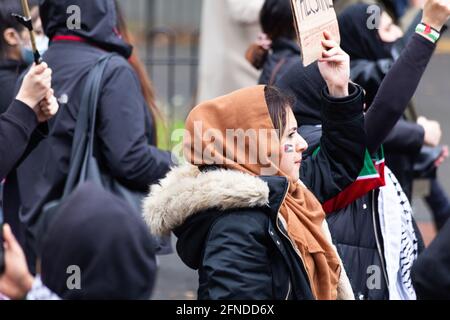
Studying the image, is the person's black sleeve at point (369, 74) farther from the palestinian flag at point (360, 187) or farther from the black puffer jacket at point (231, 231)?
the black puffer jacket at point (231, 231)

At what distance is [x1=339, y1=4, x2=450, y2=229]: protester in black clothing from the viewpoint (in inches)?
218

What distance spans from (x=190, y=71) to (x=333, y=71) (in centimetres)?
797

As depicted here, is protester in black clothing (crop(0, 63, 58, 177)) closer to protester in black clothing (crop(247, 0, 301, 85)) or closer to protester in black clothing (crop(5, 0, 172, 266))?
protester in black clothing (crop(5, 0, 172, 266))

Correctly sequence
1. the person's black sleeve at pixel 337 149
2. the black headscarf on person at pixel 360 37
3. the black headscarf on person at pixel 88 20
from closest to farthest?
the person's black sleeve at pixel 337 149 < the black headscarf on person at pixel 88 20 < the black headscarf on person at pixel 360 37

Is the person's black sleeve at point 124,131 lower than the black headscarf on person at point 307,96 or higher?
lower

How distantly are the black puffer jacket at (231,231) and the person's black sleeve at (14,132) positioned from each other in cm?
70

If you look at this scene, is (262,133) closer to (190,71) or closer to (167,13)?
(190,71)

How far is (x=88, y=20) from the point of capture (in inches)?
200

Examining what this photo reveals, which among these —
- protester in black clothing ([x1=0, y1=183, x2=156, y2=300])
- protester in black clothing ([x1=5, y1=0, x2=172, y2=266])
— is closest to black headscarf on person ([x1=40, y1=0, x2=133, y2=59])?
protester in black clothing ([x1=5, y1=0, x2=172, y2=266])

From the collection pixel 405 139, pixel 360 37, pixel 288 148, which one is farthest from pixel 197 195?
pixel 360 37

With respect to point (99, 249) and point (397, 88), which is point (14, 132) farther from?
point (99, 249)

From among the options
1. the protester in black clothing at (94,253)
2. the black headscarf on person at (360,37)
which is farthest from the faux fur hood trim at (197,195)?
the black headscarf on person at (360,37)

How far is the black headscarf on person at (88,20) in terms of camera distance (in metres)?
5.07
